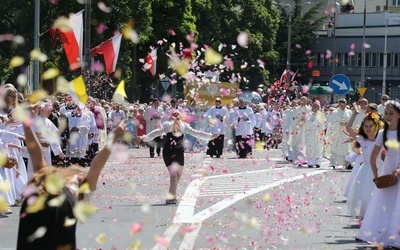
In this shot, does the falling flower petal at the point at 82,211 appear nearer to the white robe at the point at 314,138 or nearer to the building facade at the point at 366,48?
the white robe at the point at 314,138

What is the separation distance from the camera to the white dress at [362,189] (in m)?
15.1

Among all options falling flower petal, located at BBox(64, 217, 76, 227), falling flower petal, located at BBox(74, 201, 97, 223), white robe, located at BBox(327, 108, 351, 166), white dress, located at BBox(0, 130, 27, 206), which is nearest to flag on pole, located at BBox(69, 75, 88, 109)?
falling flower petal, located at BBox(74, 201, 97, 223)

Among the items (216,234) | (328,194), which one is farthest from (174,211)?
(328,194)

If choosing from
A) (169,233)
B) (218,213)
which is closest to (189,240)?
(169,233)

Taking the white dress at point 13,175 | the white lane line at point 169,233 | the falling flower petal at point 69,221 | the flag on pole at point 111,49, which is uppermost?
the flag on pole at point 111,49

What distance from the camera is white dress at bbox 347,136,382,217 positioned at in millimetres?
15133

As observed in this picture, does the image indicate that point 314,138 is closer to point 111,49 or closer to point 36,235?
point 111,49

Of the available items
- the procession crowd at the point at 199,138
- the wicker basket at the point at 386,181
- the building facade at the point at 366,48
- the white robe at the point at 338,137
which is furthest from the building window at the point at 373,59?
the wicker basket at the point at 386,181

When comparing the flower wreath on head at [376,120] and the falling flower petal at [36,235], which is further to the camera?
the flower wreath on head at [376,120]

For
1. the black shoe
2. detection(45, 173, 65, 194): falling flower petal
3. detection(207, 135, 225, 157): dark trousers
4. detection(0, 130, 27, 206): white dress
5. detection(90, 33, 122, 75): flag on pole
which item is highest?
detection(90, 33, 122, 75): flag on pole

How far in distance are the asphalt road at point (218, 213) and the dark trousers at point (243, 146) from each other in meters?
7.84

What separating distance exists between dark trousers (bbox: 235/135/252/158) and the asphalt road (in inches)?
309

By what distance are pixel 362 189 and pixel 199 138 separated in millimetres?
3336

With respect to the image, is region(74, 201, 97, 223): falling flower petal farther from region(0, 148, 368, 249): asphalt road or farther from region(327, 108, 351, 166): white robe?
region(327, 108, 351, 166): white robe
